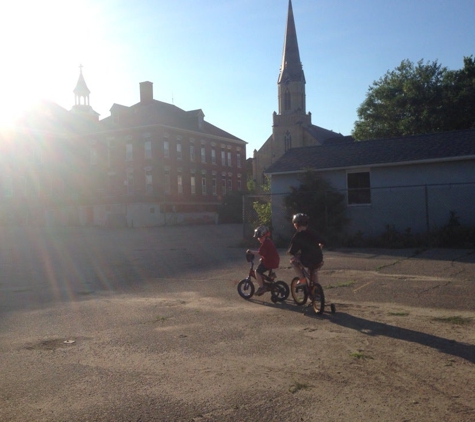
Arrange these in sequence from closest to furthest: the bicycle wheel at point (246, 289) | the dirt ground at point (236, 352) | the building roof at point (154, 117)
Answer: the dirt ground at point (236, 352)
the bicycle wheel at point (246, 289)
the building roof at point (154, 117)

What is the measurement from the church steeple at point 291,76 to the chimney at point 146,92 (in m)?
34.7

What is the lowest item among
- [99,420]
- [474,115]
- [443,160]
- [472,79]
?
[99,420]

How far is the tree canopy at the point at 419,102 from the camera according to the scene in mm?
38469

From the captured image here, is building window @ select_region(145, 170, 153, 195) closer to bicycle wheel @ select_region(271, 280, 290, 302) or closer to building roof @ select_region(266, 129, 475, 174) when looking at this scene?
building roof @ select_region(266, 129, 475, 174)

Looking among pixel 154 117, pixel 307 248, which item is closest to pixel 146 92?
pixel 154 117

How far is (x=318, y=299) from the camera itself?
8.26 meters

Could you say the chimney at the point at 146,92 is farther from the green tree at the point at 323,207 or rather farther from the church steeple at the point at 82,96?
the green tree at the point at 323,207

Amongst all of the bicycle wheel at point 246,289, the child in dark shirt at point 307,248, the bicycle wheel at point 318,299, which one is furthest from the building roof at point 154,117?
the bicycle wheel at point 318,299

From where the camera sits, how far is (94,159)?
61281 millimetres

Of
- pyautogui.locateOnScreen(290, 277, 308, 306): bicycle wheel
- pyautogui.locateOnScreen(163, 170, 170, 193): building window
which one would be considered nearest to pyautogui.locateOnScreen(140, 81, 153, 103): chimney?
pyautogui.locateOnScreen(163, 170, 170, 193): building window

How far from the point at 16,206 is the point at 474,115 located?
4662 centimetres

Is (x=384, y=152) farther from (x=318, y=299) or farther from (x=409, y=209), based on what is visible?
(x=318, y=299)

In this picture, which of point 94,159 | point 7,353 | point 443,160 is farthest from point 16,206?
point 7,353

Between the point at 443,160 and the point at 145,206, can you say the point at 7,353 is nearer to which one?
the point at 443,160
